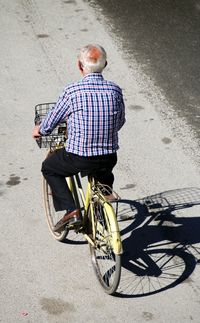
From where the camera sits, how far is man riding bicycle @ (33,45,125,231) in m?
4.68

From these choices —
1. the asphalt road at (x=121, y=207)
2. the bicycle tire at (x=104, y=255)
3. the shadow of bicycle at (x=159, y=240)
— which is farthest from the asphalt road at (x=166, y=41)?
the bicycle tire at (x=104, y=255)

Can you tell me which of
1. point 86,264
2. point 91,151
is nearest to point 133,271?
point 86,264

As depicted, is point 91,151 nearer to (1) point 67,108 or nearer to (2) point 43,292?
(1) point 67,108

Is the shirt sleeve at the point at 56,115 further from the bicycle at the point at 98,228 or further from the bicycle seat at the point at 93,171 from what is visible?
the bicycle seat at the point at 93,171

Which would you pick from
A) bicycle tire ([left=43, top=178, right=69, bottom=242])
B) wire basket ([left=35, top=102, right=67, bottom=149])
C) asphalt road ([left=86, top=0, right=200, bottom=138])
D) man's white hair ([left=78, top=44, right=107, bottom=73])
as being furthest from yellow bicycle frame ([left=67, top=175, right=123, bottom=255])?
asphalt road ([left=86, top=0, right=200, bottom=138])

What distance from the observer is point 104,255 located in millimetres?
5195

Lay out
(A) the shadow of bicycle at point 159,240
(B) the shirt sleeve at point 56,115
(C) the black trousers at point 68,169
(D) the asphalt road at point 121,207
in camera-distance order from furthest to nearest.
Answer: (A) the shadow of bicycle at point 159,240 < (D) the asphalt road at point 121,207 < (C) the black trousers at point 68,169 < (B) the shirt sleeve at point 56,115

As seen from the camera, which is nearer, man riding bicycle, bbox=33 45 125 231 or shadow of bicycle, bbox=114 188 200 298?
man riding bicycle, bbox=33 45 125 231

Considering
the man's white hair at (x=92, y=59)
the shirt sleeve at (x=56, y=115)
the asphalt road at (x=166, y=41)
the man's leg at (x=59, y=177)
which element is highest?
the man's white hair at (x=92, y=59)

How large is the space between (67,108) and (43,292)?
148 centimetres

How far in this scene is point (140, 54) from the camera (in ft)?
29.2

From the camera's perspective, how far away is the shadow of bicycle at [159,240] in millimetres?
5219

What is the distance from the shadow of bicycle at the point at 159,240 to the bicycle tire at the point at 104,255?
0.12m

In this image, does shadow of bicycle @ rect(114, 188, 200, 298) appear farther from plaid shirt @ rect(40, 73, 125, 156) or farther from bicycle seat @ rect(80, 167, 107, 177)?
plaid shirt @ rect(40, 73, 125, 156)
